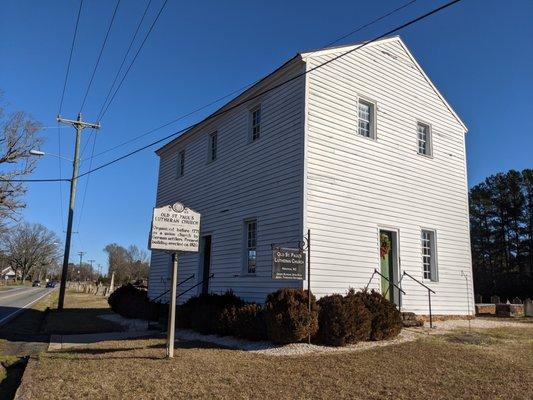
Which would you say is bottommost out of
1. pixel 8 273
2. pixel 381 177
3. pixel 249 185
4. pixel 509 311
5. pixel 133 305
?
pixel 133 305

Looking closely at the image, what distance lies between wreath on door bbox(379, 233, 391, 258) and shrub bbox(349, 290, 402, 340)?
2689 mm

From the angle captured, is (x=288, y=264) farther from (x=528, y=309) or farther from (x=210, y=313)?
(x=528, y=309)

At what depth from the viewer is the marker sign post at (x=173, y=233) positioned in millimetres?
9531

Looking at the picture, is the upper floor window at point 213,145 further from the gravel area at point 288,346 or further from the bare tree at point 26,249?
the bare tree at point 26,249

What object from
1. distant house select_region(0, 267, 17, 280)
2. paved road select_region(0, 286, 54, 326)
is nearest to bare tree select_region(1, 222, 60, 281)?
distant house select_region(0, 267, 17, 280)

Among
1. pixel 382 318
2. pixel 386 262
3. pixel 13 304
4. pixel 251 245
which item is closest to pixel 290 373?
pixel 382 318

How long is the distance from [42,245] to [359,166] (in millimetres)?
128135

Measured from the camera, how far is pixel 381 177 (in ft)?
47.3

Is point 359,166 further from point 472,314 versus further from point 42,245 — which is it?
point 42,245

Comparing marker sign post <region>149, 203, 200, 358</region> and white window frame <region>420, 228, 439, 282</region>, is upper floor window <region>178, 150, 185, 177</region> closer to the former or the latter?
white window frame <region>420, 228, 439, 282</region>

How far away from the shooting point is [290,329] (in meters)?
10.4

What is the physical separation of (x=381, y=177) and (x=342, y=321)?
17.6 ft

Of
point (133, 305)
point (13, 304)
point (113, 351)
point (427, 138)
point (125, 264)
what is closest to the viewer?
point (113, 351)

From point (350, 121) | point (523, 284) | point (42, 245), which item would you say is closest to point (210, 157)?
point (350, 121)
